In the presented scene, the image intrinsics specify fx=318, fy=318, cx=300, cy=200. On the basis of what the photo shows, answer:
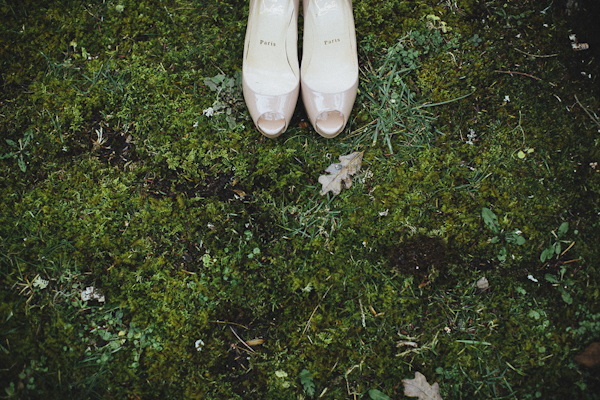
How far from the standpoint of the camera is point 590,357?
2346mm

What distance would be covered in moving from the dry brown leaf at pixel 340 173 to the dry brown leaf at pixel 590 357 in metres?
2.12

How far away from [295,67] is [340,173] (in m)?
0.87

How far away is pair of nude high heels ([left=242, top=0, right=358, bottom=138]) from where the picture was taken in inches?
92.0

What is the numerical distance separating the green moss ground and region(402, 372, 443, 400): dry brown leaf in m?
0.05

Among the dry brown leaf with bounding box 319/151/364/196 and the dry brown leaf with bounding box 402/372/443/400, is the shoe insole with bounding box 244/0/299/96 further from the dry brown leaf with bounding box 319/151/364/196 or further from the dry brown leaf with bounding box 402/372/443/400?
the dry brown leaf with bounding box 402/372/443/400

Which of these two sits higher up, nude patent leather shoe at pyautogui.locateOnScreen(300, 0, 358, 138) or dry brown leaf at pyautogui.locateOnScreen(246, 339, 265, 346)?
nude patent leather shoe at pyautogui.locateOnScreen(300, 0, 358, 138)

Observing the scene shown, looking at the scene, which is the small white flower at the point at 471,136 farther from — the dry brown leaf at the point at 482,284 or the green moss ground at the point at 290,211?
the dry brown leaf at the point at 482,284

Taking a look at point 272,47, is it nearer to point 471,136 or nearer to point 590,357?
point 471,136

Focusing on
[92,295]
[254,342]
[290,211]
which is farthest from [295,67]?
[92,295]

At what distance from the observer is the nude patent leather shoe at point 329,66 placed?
2344 mm

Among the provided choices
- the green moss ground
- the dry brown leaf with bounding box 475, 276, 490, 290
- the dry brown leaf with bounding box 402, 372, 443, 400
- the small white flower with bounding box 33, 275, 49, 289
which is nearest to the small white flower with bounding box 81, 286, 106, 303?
the green moss ground

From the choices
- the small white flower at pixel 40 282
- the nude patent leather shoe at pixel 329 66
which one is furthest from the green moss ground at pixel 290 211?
the nude patent leather shoe at pixel 329 66

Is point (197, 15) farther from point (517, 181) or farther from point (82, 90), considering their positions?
point (517, 181)

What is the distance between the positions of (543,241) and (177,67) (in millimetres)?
3267
